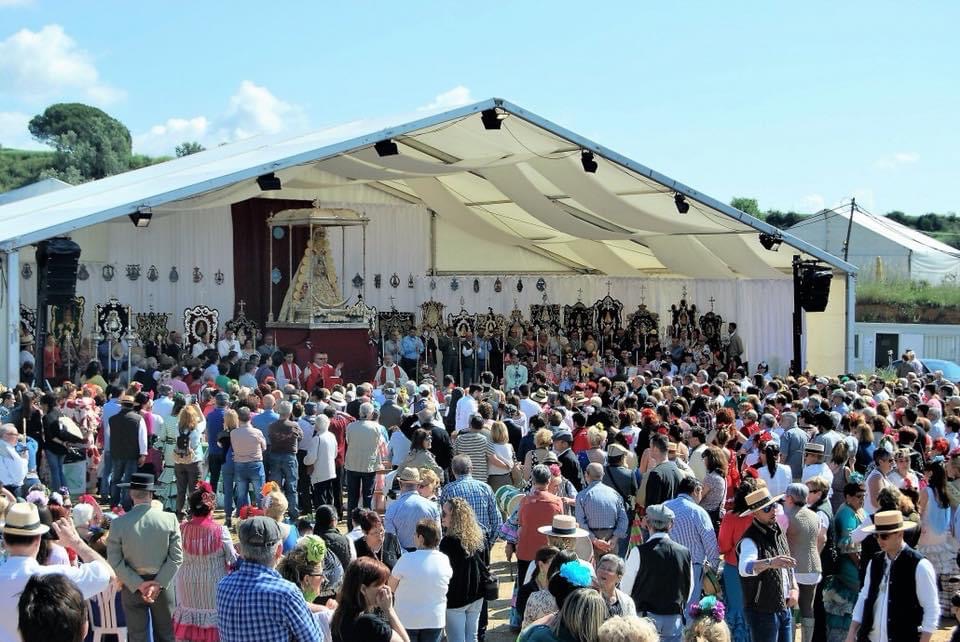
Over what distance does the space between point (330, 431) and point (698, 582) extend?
5004mm

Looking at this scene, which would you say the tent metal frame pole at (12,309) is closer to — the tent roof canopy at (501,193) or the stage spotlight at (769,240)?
the tent roof canopy at (501,193)

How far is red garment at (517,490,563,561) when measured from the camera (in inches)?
290

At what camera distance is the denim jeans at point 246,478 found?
410 inches

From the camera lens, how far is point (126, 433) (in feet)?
35.5

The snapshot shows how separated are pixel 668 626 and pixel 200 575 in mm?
2405

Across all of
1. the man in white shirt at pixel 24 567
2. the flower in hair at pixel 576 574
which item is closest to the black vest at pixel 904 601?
the flower in hair at pixel 576 574

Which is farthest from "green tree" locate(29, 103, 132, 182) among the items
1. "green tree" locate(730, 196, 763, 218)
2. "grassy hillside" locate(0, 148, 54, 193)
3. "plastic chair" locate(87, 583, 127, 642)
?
"plastic chair" locate(87, 583, 127, 642)

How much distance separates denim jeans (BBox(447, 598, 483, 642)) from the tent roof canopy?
9614mm

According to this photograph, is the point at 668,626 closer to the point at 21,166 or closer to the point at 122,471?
the point at 122,471

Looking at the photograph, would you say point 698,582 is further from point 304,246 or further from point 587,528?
point 304,246

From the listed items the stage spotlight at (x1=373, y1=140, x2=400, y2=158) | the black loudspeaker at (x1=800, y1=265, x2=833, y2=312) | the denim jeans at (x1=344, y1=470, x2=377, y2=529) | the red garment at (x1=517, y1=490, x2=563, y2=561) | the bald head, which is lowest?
the denim jeans at (x1=344, y1=470, x2=377, y2=529)

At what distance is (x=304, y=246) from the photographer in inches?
942

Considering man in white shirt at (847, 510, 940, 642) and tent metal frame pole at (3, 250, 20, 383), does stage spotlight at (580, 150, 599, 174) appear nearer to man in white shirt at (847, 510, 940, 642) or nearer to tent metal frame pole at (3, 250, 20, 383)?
tent metal frame pole at (3, 250, 20, 383)

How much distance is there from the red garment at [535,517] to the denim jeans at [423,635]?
4.81 ft
